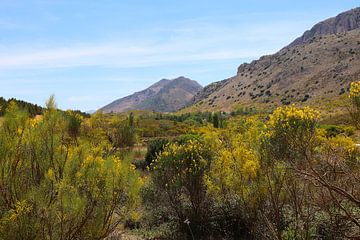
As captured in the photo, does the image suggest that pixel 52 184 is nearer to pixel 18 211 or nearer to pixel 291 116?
pixel 18 211

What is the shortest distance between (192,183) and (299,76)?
109987 millimetres

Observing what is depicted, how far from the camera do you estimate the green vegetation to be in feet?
23.7

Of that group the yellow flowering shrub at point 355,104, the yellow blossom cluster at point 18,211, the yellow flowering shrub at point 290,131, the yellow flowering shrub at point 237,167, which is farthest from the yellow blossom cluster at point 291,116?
the yellow blossom cluster at point 18,211

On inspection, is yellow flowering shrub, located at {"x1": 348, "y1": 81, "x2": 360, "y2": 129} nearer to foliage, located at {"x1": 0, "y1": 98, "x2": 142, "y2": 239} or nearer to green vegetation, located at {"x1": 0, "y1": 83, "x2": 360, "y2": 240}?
green vegetation, located at {"x1": 0, "y1": 83, "x2": 360, "y2": 240}

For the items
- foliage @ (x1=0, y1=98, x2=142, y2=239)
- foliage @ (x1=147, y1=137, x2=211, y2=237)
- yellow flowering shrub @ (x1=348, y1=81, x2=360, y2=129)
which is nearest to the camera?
yellow flowering shrub @ (x1=348, y1=81, x2=360, y2=129)

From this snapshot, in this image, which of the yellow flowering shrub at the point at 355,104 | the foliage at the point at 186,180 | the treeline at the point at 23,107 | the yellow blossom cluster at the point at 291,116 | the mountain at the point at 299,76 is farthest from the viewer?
the mountain at the point at 299,76

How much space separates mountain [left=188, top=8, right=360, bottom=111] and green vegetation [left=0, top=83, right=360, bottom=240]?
277 ft

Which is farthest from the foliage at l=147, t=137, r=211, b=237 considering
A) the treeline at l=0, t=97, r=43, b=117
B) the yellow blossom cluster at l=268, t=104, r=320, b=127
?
the treeline at l=0, t=97, r=43, b=117

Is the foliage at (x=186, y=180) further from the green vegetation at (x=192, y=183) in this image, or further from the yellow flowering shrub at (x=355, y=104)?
the yellow flowering shrub at (x=355, y=104)

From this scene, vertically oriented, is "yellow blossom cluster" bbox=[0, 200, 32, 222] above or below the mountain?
below

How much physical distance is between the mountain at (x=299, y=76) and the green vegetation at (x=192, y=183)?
8447 cm

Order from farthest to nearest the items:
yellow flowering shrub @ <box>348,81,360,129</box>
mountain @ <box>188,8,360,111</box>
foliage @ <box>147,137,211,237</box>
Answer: mountain @ <box>188,8,360,111</box> → foliage @ <box>147,137,211,237</box> → yellow flowering shrub @ <box>348,81,360,129</box>

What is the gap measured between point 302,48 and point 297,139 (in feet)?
431

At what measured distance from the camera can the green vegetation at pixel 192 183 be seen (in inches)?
284
